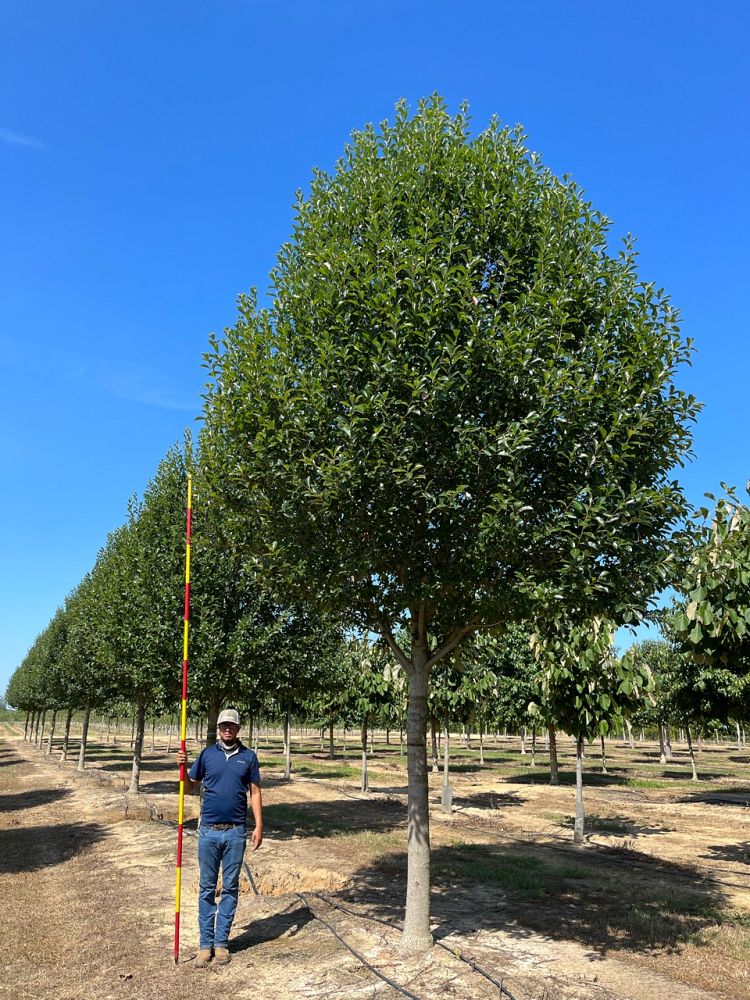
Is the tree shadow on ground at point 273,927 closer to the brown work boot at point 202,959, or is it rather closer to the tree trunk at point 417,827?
the brown work boot at point 202,959

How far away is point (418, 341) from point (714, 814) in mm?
26697

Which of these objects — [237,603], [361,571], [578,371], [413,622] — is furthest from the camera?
[237,603]

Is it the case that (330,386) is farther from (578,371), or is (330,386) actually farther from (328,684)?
(328,684)

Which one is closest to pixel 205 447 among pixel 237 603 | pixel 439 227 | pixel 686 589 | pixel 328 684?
pixel 439 227

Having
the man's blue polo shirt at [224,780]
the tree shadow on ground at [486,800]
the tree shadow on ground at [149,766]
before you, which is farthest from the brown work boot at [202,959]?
the tree shadow on ground at [149,766]

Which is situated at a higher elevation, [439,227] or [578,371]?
[439,227]

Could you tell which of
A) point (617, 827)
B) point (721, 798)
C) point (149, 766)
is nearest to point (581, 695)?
point (617, 827)

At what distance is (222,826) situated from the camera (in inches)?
344

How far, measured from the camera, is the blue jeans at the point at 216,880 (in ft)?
27.6

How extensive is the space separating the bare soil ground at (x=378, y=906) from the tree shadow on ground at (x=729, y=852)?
13 cm

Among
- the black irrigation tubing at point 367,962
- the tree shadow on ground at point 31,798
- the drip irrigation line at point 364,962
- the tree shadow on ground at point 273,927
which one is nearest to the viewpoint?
the drip irrigation line at point 364,962

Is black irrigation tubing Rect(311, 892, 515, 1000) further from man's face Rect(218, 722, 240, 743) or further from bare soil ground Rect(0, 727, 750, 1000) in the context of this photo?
man's face Rect(218, 722, 240, 743)

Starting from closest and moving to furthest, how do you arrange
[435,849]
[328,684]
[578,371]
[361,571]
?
[578,371] → [361,571] → [435,849] → [328,684]

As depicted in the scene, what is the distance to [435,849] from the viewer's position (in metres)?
17.4
